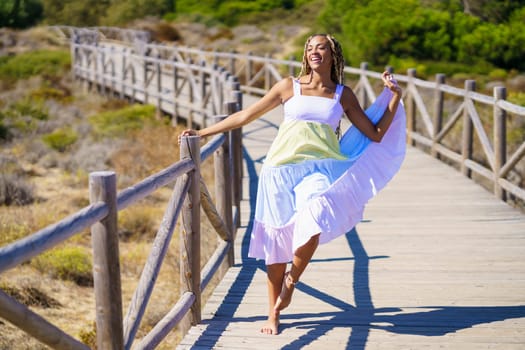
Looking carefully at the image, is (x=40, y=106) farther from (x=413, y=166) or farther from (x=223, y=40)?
(x=223, y=40)

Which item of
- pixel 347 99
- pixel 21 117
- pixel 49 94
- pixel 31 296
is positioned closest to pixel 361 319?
pixel 347 99

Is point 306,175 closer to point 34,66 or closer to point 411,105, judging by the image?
point 411,105

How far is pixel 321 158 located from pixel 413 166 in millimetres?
5983

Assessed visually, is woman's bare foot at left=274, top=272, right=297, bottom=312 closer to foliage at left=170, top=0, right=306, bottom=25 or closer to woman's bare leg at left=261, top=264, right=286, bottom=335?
woman's bare leg at left=261, top=264, right=286, bottom=335

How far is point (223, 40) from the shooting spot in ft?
154

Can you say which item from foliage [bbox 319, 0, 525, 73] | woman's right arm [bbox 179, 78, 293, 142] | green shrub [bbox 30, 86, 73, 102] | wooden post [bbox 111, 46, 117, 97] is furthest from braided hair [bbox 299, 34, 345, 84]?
green shrub [bbox 30, 86, 73, 102]

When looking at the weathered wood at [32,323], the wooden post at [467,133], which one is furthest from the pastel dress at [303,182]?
the wooden post at [467,133]

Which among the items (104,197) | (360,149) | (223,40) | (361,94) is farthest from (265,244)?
(223,40)

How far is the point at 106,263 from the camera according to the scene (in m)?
3.43

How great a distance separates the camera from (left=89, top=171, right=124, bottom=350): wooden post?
3.39m

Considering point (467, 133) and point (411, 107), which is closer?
point (467, 133)

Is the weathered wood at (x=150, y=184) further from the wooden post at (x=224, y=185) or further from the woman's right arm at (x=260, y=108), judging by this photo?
the wooden post at (x=224, y=185)

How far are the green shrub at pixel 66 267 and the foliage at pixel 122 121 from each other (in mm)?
8715

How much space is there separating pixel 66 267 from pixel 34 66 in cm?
2529
